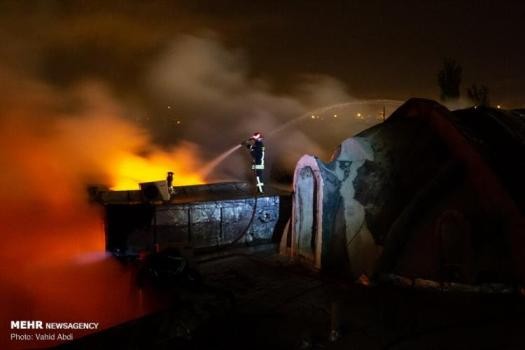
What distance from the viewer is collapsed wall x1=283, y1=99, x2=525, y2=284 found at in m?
6.67

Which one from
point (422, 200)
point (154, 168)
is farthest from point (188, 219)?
point (154, 168)

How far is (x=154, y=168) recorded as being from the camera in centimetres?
1455

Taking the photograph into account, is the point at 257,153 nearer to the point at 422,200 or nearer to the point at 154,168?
the point at 154,168

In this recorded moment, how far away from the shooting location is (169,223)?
31.0 feet

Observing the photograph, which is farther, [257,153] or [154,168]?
[154,168]

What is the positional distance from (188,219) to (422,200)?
5.41 metres

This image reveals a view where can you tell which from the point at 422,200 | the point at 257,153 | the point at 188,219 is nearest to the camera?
the point at 422,200

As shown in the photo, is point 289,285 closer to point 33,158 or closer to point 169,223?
point 169,223

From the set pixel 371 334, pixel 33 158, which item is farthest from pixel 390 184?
pixel 33 158

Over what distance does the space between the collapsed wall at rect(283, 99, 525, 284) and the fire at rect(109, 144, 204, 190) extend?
6606 mm

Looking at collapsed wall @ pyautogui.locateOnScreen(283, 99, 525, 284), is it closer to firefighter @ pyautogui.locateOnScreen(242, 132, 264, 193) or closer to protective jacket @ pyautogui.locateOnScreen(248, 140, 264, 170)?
firefighter @ pyautogui.locateOnScreen(242, 132, 264, 193)

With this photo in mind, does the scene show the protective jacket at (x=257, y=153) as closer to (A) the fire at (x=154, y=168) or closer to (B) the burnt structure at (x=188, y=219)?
(B) the burnt structure at (x=188, y=219)

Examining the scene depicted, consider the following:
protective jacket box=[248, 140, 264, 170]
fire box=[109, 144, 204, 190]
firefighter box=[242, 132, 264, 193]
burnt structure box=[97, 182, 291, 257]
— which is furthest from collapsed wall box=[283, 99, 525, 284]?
fire box=[109, 144, 204, 190]

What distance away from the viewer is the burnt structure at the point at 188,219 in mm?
9266
